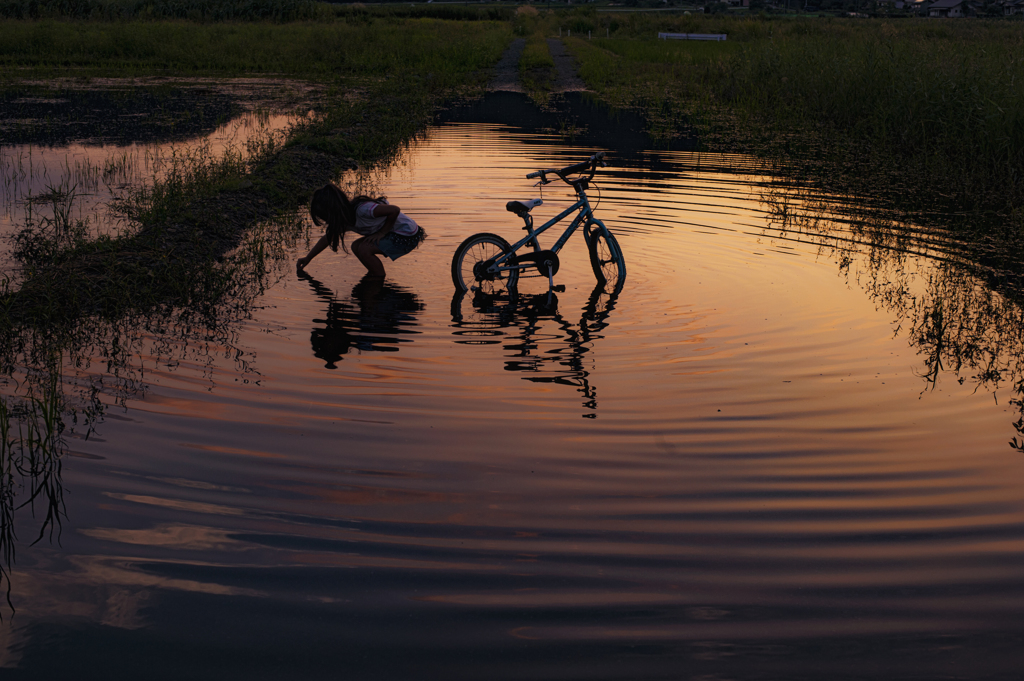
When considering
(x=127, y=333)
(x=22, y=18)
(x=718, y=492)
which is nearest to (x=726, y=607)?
(x=718, y=492)

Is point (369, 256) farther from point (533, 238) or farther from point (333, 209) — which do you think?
point (533, 238)

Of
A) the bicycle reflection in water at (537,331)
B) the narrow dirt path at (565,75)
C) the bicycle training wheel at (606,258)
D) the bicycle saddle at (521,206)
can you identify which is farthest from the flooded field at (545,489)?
the narrow dirt path at (565,75)

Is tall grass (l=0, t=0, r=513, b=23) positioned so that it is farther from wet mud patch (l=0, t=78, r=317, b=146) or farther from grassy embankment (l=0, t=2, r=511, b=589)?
grassy embankment (l=0, t=2, r=511, b=589)

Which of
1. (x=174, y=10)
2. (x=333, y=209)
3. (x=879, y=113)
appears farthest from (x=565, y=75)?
(x=174, y=10)

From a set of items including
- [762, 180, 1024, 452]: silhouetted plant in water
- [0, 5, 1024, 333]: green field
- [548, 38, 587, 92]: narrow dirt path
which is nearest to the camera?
[762, 180, 1024, 452]: silhouetted plant in water

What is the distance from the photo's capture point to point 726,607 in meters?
3.66

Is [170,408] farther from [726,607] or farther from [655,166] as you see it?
[655,166]

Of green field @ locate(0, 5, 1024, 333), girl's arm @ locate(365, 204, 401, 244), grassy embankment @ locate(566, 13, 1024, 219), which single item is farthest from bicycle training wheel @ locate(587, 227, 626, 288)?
grassy embankment @ locate(566, 13, 1024, 219)

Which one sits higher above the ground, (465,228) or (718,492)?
(465,228)

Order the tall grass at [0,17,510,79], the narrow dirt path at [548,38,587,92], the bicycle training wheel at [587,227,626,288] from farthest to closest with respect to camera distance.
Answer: the tall grass at [0,17,510,79] < the narrow dirt path at [548,38,587,92] < the bicycle training wheel at [587,227,626,288]

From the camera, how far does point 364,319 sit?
7574 mm

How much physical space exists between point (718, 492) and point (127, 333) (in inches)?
189

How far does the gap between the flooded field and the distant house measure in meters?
132

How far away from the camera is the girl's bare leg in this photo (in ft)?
28.3
